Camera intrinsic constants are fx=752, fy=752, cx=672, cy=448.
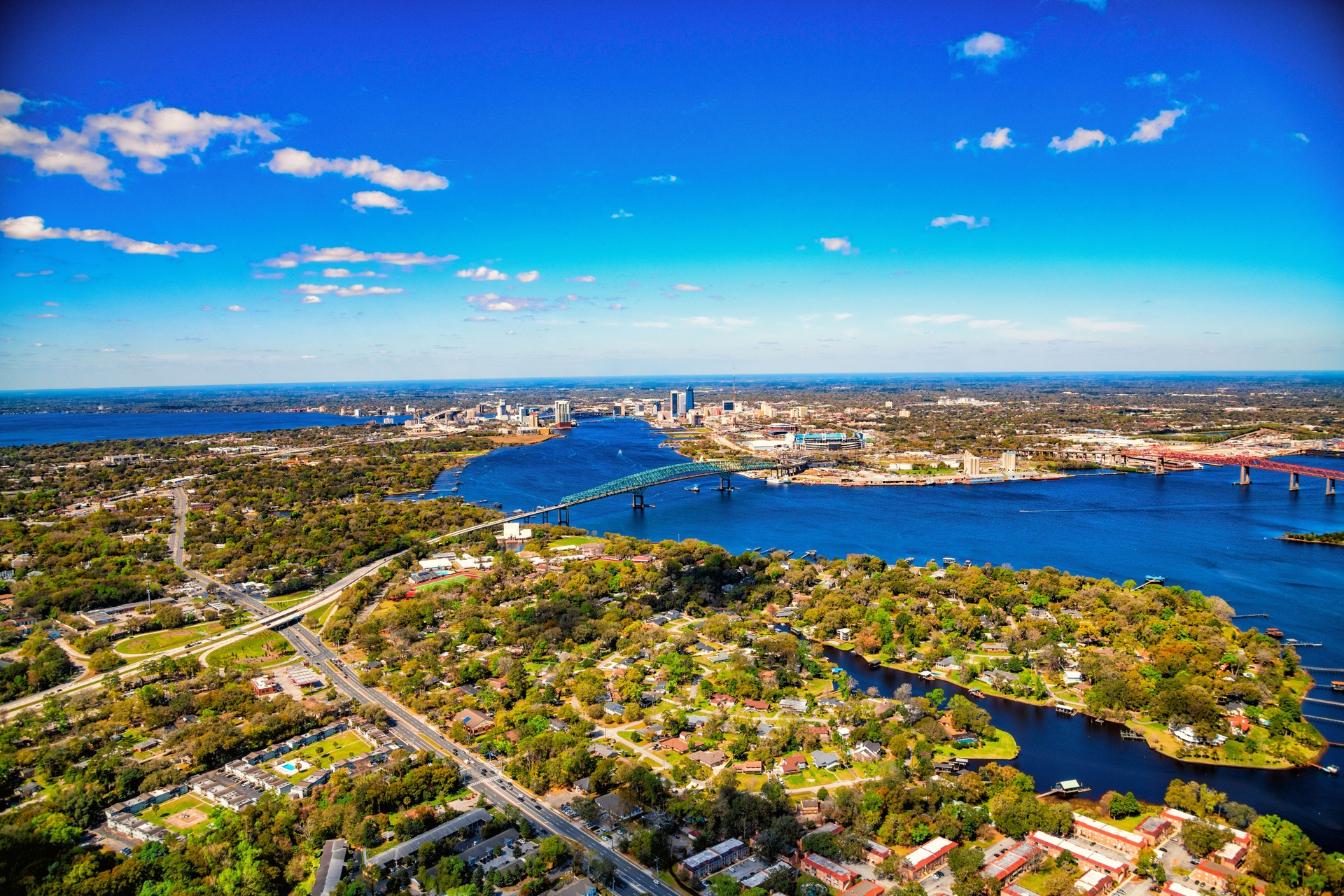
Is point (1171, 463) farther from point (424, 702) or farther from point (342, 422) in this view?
point (342, 422)

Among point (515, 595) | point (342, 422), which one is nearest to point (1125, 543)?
point (515, 595)

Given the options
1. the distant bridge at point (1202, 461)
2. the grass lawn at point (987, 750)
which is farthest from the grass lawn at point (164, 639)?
the distant bridge at point (1202, 461)

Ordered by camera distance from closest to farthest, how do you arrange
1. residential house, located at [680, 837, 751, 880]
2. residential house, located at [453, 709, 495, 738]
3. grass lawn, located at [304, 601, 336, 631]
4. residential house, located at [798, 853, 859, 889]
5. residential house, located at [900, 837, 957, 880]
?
residential house, located at [798, 853, 859, 889]
residential house, located at [900, 837, 957, 880]
residential house, located at [680, 837, 751, 880]
residential house, located at [453, 709, 495, 738]
grass lawn, located at [304, 601, 336, 631]

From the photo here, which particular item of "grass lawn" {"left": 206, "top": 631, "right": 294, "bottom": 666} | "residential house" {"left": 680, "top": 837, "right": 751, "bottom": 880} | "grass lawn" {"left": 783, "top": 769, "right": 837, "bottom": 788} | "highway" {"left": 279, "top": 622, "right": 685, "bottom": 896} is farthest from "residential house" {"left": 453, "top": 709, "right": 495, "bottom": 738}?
"grass lawn" {"left": 206, "top": 631, "right": 294, "bottom": 666}

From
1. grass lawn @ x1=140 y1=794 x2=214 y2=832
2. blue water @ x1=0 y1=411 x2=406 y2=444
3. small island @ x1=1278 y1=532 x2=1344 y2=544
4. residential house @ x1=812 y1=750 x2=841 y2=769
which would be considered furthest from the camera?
blue water @ x1=0 y1=411 x2=406 y2=444

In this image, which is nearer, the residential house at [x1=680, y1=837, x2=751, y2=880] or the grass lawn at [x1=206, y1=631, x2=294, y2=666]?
the residential house at [x1=680, y1=837, x2=751, y2=880]

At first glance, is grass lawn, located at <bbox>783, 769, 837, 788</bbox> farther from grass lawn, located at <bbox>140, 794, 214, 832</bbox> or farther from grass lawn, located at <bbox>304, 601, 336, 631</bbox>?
grass lawn, located at <bbox>304, 601, 336, 631</bbox>

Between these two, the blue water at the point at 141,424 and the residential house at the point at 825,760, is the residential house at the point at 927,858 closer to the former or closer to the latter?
the residential house at the point at 825,760
